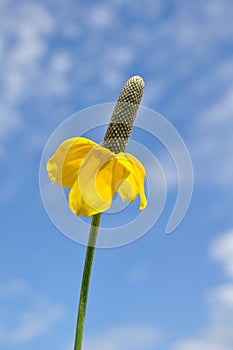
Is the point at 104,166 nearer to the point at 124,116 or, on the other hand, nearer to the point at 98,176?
the point at 98,176

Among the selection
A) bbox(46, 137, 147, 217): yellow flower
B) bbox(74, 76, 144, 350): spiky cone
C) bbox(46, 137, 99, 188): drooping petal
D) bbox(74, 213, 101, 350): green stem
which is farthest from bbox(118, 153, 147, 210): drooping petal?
bbox(74, 213, 101, 350): green stem

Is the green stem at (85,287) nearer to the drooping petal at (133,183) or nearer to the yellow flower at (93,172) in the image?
the yellow flower at (93,172)

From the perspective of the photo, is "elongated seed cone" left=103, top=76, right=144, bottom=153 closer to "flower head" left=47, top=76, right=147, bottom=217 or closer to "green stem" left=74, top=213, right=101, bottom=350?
"flower head" left=47, top=76, right=147, bottom=217

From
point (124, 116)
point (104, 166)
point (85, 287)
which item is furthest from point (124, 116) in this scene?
point (85, 287)

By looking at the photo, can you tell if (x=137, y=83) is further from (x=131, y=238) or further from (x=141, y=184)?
(x=131, y=238)

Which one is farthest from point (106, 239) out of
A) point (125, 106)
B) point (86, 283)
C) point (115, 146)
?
point (125, 106)

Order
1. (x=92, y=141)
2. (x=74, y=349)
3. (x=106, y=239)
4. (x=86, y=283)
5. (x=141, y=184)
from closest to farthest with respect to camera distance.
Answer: (x=74, y=349)
(x=86, y=283)
(x=106, y=239)
(x=141, y=184)
(x=92, y=141)
